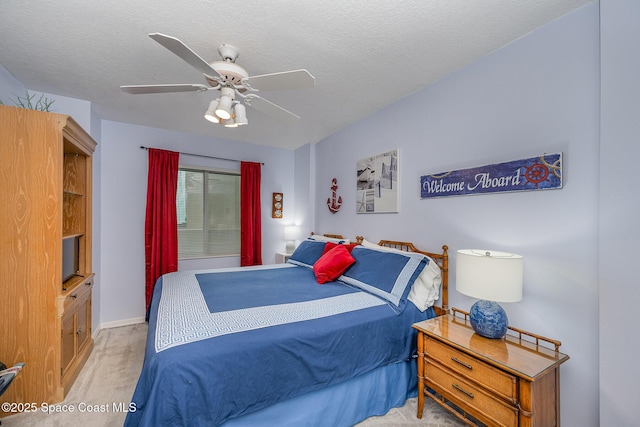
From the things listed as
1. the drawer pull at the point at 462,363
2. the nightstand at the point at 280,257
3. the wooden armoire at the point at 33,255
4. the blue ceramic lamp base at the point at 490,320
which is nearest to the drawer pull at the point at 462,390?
the drawer pull at the point at 462,363

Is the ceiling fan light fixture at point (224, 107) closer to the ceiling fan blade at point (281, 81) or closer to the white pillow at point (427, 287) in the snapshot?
the ceiling fan blade at point (281, 81)

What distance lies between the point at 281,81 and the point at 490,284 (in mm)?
1754

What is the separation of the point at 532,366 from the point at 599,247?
73 cm

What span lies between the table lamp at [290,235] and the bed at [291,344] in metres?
1.89

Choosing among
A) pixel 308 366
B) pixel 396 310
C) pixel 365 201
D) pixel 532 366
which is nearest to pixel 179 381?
pixel 308 366

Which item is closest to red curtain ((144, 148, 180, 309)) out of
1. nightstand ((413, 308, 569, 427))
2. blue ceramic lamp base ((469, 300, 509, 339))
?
nightstand ((413, 308, 569, 427))

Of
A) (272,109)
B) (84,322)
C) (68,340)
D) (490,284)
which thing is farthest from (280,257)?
(490,284)

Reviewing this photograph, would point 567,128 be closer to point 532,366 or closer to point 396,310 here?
point 532,366

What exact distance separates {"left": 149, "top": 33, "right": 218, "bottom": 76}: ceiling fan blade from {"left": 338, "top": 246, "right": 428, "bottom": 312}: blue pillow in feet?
6.17

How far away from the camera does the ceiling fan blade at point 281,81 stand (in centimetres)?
154

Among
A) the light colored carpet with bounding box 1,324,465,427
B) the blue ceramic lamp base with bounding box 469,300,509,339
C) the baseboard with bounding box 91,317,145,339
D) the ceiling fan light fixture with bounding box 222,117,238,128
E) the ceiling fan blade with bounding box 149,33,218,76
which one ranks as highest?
the ceiling fan blade with bounding box 149,33,218,76

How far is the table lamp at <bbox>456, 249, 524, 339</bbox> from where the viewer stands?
1.47 m

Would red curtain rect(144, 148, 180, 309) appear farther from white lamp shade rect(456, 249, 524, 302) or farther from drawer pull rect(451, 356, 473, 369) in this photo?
white lamp shade rect(456, 249, 524, 302)

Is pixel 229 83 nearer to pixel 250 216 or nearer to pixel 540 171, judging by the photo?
pixel 540 171
